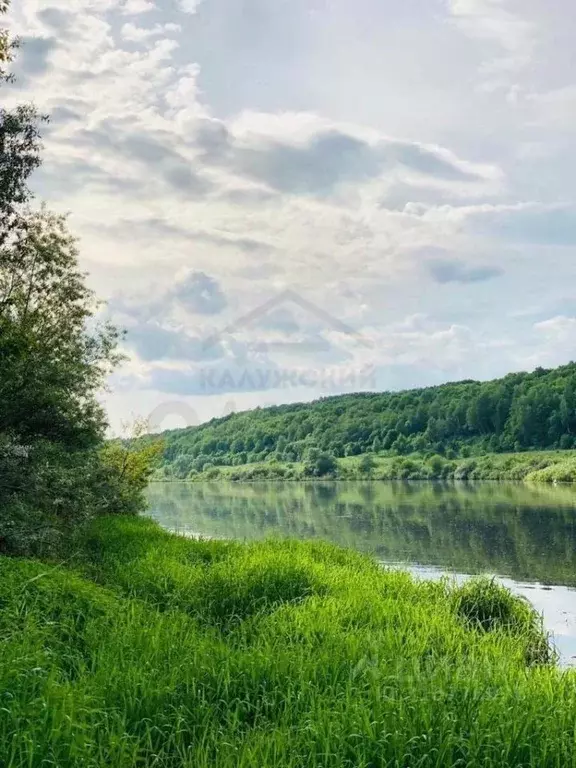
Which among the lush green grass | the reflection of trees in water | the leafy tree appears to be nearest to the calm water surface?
the reflection of trees in water

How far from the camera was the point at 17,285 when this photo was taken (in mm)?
23172

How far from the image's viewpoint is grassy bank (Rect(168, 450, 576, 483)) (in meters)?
105

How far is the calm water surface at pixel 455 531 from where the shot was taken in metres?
25.7

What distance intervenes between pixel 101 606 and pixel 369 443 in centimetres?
17193

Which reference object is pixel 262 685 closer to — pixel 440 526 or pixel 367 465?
pixel 440 526

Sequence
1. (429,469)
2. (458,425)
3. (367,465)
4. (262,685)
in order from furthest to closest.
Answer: (458,425), (367,465), (429,469), (262,685)

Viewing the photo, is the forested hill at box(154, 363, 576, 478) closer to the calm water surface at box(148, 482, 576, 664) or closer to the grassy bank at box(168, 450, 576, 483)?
the grassy bank at box(168, 450, 576, 483)

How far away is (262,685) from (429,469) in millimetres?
124278

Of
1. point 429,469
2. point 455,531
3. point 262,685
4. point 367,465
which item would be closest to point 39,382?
point 262,685

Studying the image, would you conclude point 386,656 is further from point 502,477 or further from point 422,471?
point 422,471

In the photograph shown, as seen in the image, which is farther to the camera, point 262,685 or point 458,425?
point 458,425

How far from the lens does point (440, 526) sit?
45625 mm

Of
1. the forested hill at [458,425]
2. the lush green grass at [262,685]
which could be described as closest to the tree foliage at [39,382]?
the lush green grass at [262,685]

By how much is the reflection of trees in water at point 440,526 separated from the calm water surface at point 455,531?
0.15 ft
